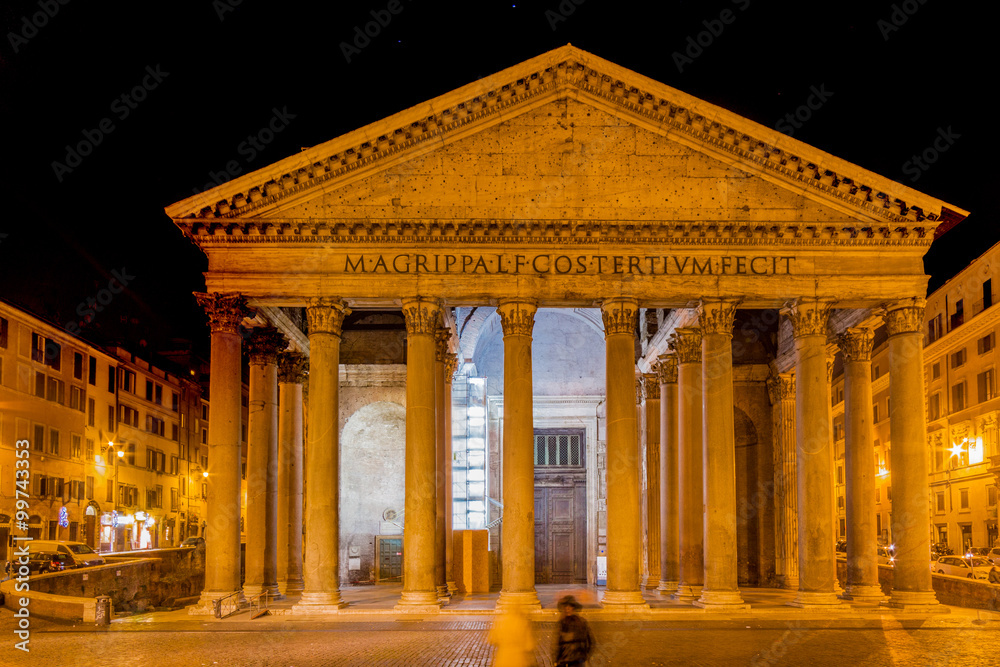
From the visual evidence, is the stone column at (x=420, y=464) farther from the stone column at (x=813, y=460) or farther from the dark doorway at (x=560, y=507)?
the dark doorway at (x=560, y=507)

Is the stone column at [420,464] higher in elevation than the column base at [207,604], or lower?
higher

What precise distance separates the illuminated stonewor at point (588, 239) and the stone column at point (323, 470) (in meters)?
0.07

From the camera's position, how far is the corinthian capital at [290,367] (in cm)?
3092

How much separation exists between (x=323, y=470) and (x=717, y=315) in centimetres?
1045

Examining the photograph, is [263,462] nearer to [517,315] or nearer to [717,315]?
[517,315]

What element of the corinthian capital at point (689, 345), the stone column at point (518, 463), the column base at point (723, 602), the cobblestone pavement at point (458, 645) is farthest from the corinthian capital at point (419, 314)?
the column base at point (723, 602)

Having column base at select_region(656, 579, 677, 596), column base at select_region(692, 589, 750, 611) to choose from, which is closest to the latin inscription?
column base at select_region(692, 589, 750, 611)

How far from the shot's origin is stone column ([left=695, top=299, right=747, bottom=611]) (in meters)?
24.5

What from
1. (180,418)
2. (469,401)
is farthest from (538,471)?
Result: (180,418)

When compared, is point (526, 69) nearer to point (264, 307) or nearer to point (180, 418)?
point (264, 307)

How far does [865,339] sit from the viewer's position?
27.6 meters

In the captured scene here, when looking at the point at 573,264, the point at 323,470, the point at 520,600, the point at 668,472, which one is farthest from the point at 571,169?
the point at 520,600

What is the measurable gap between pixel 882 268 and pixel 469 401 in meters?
14.8

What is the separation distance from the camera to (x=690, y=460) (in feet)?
92.8
